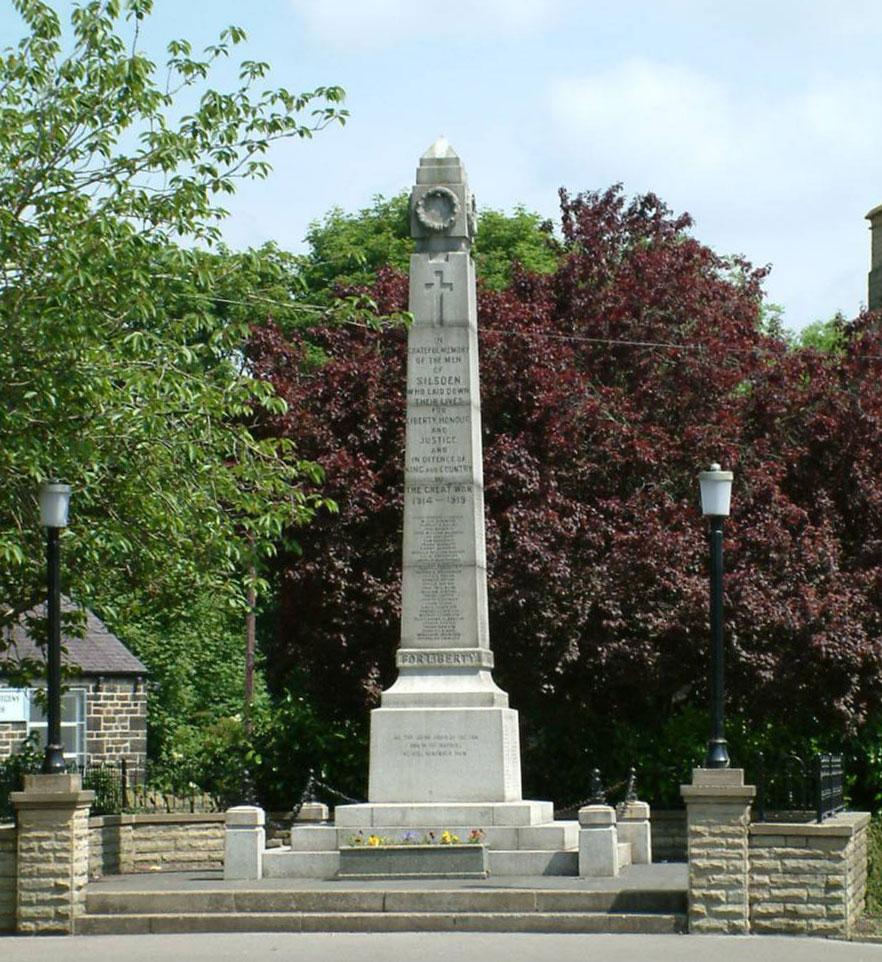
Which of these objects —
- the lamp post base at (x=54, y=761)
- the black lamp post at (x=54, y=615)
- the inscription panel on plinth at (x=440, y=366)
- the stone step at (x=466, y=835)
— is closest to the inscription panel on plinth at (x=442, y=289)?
the inscription panel on plinth at (x=440, y=366)

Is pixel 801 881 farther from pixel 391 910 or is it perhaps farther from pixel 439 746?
pixel 439 746

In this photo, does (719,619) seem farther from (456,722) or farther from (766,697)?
(766,697)

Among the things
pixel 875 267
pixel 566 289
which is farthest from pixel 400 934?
pixel 875 267

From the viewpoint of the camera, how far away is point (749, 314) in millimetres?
31625

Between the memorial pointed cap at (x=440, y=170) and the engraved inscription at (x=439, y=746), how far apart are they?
6.05 m

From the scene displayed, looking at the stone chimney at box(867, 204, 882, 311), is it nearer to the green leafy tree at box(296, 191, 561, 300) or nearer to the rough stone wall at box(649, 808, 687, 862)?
the green leafy tree at box(296, 191, 561, 300)

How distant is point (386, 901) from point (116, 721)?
78.8 feet

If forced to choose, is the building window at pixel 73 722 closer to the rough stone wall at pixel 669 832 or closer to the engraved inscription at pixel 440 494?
the rough stone wall at pixel 669 832

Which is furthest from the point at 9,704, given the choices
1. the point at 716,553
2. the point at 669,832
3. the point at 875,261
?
the point at 875,261

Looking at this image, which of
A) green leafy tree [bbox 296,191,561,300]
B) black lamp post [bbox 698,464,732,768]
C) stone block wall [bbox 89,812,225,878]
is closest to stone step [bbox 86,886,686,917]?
black lamp post [bbox 698,464,732,768]

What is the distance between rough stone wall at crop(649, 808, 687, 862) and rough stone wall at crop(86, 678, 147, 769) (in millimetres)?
16127

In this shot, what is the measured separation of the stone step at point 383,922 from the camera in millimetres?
16656

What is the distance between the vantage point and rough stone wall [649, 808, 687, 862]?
25.4 meters

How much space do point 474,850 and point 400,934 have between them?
2.28 metres
